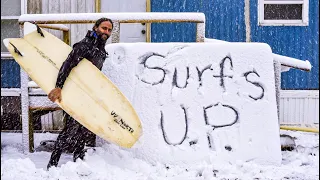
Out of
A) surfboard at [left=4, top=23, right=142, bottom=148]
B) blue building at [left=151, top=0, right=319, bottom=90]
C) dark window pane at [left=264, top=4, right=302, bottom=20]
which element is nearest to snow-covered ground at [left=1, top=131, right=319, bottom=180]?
surfboard at [left=4, top=23, right=142, bottom=148]

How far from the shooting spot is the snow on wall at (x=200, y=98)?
196 inches

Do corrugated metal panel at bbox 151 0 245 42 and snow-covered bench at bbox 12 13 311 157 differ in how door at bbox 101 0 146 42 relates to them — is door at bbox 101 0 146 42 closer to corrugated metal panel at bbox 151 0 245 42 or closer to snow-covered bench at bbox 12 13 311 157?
corrugated metal panel at bbox 151 0 245 42

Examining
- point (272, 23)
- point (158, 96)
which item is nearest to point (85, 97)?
→ point (158, 96)

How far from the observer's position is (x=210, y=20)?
831cm

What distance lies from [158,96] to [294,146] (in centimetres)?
224

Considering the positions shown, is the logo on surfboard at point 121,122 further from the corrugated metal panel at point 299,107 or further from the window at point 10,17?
the window at point 10,17

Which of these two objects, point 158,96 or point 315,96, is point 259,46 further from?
point 315,96

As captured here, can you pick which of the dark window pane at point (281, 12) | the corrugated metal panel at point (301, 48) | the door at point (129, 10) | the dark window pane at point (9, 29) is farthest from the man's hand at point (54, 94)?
the dark window pane at point (281, 12)

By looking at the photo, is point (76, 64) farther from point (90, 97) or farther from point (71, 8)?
point (71, 8)

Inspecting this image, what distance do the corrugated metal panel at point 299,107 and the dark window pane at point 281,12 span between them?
1.52 m

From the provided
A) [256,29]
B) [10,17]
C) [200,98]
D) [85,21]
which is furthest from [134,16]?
[10,17]

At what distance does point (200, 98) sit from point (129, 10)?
12.8 feet

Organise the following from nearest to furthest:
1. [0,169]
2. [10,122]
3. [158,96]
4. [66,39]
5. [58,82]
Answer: [0,169] → [58,82] → [158,96] → [66,39] → [10,122]

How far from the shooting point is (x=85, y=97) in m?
4.91
